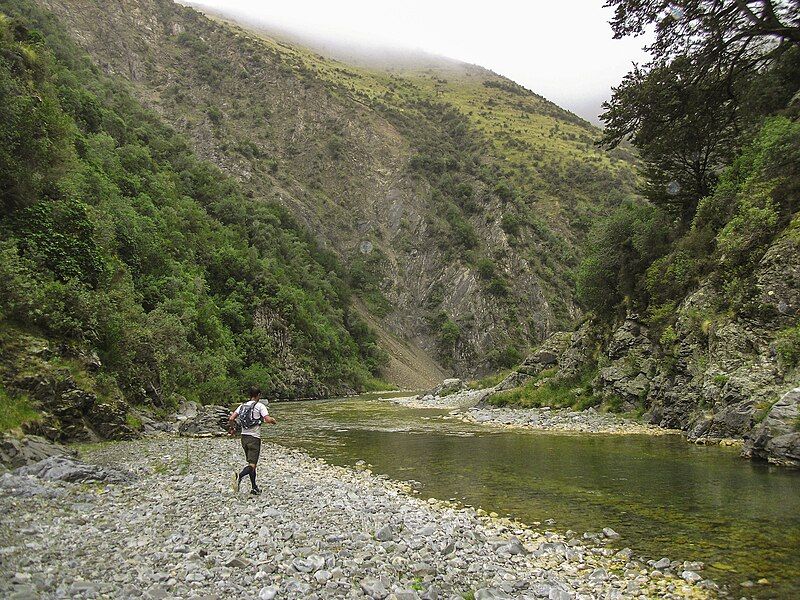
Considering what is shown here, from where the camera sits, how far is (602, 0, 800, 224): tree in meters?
19.0

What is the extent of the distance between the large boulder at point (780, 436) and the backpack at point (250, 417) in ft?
43.3

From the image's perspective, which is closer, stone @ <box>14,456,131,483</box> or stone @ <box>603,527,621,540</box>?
stone @ <box>603,527,621,540</box>

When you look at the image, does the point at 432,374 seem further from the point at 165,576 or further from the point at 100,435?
the point at 165,576

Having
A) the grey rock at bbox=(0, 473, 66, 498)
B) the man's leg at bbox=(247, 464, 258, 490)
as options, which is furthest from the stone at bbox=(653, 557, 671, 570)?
the grey rock at bbox=(0, 473, 66, 498)

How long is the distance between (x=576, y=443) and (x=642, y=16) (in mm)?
17212

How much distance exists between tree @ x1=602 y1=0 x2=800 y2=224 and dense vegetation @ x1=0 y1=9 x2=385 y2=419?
24062 mm

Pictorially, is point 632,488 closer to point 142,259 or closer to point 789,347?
point 789,347

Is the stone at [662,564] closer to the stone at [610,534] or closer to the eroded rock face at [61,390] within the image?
the stone at [610,534]

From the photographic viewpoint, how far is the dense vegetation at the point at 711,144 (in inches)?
757

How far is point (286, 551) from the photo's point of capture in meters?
7.47

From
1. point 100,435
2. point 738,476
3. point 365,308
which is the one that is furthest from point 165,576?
point 365,308

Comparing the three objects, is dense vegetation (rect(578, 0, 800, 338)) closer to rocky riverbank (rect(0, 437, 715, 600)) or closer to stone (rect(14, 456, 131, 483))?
rocky riverbank (rect(0, 437, 715, 600))

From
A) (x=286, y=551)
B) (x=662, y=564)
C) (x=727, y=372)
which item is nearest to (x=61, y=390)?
(x=286, y=551)

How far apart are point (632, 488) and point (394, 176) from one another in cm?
12637
